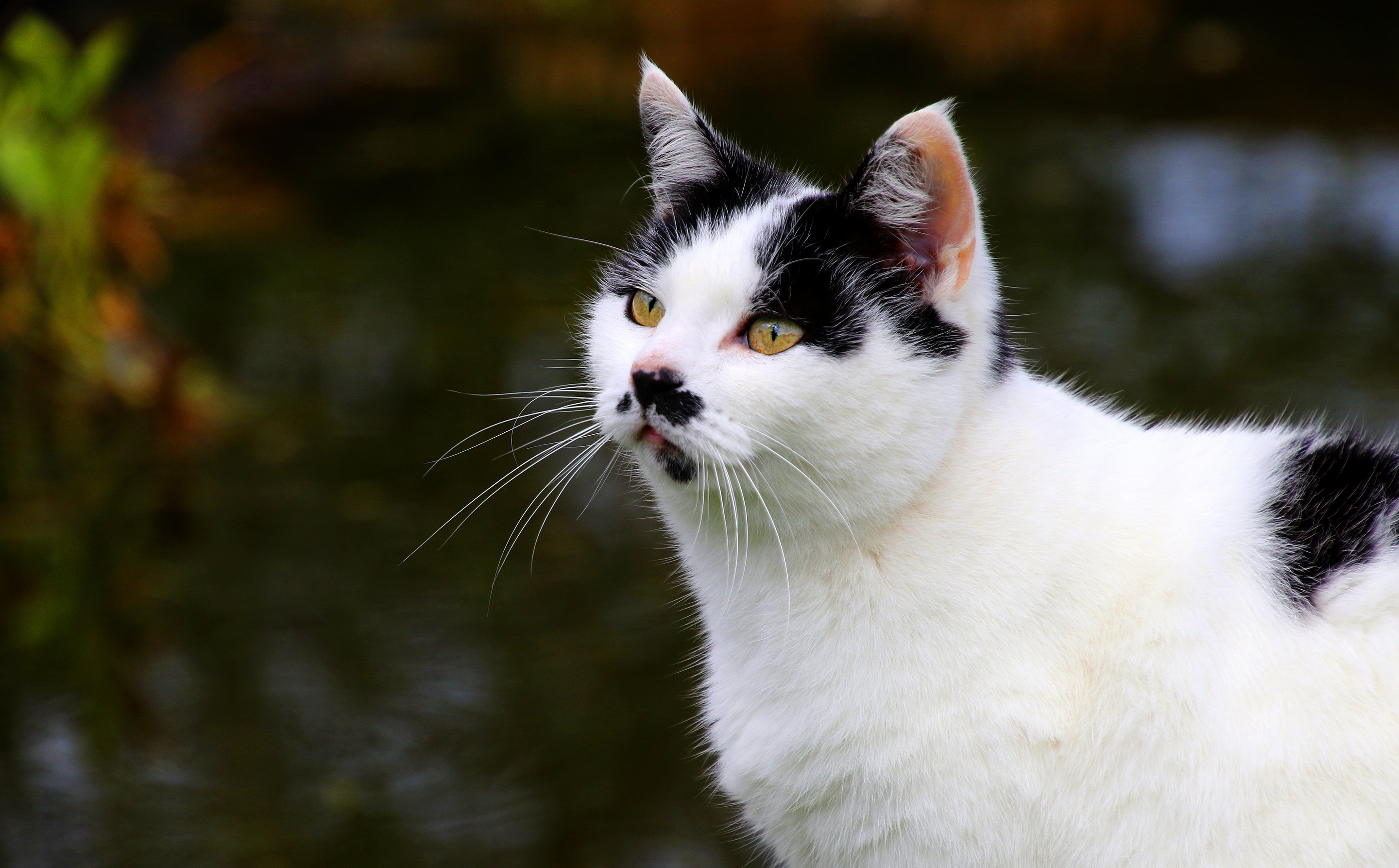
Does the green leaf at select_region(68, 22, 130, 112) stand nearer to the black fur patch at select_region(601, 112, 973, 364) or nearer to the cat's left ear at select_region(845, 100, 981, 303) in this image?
the black fur patch at select_region(601, 112, 973, 364)

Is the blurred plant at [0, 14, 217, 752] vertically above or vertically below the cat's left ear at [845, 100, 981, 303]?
below

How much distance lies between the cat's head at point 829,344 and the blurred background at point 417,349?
3.46 feet

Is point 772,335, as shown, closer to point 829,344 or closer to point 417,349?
point 829,344

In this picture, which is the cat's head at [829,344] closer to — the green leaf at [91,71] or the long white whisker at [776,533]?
the long white whisker at [776,533]

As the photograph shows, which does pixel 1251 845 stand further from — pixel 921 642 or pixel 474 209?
pixel 474 209

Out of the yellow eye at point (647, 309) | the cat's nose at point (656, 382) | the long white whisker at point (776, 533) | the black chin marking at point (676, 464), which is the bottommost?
the long white whisker at point (776, 533)

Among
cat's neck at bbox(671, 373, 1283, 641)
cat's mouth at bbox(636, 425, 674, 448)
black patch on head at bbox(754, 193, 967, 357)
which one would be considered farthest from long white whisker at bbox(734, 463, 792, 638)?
black patch on head at bbox(754, 193, 967, 357)

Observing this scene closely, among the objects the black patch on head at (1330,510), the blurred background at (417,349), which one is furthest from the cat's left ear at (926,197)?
the blurred background at (417,349)

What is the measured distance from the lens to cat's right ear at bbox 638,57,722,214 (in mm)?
2012

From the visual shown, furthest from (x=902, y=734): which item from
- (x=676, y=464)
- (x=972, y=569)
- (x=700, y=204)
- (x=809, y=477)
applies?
(x=700, y=204)

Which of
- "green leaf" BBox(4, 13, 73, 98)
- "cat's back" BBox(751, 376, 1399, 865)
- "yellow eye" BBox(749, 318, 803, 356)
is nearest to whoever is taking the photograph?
"cat's back" BBox(751, 376, 1399, 865)

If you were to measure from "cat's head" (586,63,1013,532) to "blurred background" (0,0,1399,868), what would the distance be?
106 cm

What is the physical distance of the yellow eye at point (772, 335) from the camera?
1741mm

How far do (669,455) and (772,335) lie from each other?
0.23 meters
